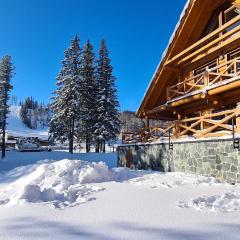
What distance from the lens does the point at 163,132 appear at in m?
15.4

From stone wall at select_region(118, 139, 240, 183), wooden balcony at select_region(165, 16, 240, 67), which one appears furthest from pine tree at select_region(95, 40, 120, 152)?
wooden balcony at select_region(165, 16, 240, 67)

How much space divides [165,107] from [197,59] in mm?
3009

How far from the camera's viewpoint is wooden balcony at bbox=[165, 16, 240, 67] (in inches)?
520

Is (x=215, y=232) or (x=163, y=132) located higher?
(x=163, y=132)

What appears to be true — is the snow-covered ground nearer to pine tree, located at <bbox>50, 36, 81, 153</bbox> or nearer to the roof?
the roof

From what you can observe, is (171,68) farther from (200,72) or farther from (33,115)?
(33,115)

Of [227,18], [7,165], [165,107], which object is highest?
[227,18]

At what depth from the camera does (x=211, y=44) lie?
14375 millimetres

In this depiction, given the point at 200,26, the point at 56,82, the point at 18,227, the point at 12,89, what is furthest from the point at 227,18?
the point at 12,89

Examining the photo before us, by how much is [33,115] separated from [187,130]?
427 ft

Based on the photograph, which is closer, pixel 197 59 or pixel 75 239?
pixel 75 239

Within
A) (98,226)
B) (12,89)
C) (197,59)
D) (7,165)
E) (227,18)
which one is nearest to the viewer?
(98,226)

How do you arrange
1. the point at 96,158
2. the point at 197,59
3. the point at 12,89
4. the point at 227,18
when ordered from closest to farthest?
the point at 227,18, the point at 197,59, the point at 96,158, the point at 12,89

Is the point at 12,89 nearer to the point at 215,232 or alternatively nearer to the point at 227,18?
the point at 227,18
